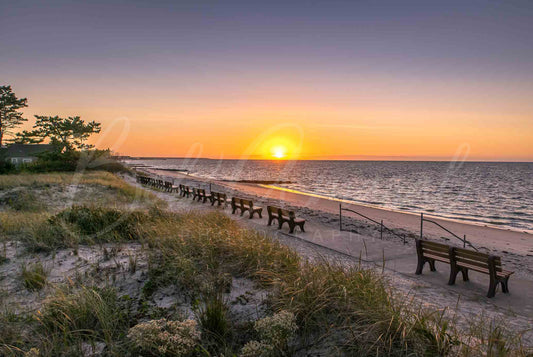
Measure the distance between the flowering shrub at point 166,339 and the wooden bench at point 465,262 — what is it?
217 inches

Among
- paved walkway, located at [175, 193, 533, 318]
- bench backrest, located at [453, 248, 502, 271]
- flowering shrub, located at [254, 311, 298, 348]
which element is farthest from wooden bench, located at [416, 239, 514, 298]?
flowering shrub, located at [254, 311, 298, 348]

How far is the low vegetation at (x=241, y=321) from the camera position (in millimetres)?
2959

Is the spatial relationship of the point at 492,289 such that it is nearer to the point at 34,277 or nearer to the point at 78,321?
the point at 78,321

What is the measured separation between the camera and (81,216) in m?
8.26

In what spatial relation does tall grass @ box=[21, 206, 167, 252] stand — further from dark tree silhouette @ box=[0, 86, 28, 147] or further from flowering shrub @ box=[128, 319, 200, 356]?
dark tree silhouette @ box=[0, 86, 28, 147]

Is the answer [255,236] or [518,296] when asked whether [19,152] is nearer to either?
[255,236]

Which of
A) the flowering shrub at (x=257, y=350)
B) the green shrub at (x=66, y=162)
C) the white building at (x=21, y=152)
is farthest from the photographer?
the white building at (x=21, y=152)

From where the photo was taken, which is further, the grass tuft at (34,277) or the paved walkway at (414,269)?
the paved walkway at (414,269)

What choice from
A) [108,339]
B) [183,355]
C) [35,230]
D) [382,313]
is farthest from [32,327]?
[35,230]

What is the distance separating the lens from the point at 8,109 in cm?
3575

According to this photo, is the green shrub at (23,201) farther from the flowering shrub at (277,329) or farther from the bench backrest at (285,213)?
the flowering shrub at (277,329)

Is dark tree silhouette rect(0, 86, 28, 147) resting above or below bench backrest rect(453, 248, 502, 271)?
above

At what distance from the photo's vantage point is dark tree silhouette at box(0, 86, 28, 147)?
35.1m

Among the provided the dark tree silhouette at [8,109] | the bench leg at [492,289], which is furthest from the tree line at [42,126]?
the bench leg at [492,289]
